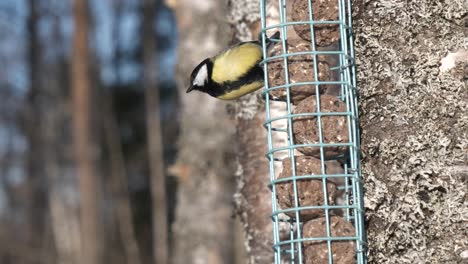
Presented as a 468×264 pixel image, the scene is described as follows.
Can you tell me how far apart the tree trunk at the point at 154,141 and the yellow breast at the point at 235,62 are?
5.76 m

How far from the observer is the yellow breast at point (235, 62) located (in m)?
2.67

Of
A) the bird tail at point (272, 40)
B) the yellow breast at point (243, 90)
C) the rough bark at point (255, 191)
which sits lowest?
the rough bark at point (255, 191)

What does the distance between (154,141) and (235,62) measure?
7.65 m

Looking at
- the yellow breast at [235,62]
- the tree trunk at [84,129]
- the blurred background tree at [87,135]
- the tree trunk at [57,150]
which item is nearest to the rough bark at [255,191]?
the yellow breast at [235,62]

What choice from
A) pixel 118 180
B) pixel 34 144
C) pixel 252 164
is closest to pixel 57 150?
pixel 34 144

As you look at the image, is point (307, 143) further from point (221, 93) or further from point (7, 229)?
point (7, 229)

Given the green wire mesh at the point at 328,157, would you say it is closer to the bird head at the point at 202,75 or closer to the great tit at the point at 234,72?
the great tit at the point at 234,72

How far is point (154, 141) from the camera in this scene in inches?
406

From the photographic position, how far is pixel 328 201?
88.4 inches

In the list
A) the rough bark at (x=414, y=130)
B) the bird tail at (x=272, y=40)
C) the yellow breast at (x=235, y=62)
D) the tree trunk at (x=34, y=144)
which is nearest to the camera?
the rough bark at (x=414, y=130)

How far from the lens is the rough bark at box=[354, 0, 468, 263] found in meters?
2.14

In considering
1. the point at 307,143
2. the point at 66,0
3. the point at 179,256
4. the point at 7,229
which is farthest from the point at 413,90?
the point at 7,229

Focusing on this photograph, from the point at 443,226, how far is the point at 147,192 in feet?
32.3

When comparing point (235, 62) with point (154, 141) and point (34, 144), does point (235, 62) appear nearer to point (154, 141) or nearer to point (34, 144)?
point (154, 141)
